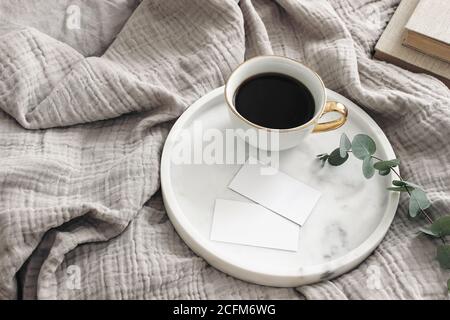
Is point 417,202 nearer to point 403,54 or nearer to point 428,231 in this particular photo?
point 428,231

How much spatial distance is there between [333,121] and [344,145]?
0.04 metres

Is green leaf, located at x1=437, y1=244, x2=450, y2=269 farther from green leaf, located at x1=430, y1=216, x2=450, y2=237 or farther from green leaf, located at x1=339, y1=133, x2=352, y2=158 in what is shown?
green leaf, located at x1=339, y1=133, x2=352, y2=158

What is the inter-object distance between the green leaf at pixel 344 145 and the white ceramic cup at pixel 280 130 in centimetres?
2

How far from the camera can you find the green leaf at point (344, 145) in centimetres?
75

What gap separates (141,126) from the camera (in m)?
0.81

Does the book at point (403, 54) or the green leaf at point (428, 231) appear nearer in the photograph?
the green leaf at point (428, 231)

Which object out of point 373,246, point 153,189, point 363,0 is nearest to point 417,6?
point 363,0

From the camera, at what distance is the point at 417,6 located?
904 millimetres

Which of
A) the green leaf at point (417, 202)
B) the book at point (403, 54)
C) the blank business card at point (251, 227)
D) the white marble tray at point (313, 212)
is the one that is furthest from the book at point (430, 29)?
the blank business card at point (251, 227)

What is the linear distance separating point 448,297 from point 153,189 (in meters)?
0.41

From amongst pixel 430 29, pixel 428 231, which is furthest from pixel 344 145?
pixel 430 29

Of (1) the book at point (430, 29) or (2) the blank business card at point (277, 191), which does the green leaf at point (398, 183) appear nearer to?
(2) the blank business card at point (277, 191)

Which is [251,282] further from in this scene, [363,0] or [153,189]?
[363,0]

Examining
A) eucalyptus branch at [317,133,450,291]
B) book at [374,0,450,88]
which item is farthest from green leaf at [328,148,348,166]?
book at [374,0,450,88]
